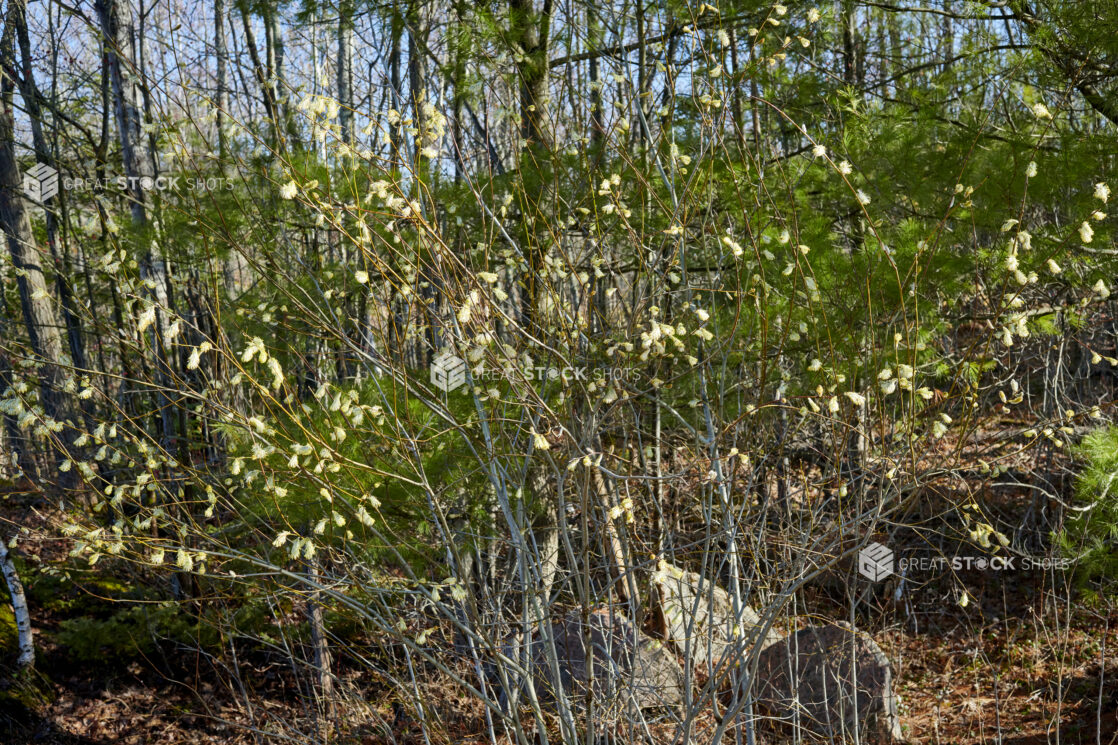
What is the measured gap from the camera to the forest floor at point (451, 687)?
4.98 metres

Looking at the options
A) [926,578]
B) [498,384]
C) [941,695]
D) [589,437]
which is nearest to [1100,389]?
[926,578]

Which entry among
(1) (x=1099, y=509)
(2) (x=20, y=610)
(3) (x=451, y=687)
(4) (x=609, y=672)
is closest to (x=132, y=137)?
(2) (x=20, y=610)

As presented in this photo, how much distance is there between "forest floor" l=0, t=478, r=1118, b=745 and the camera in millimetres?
4980

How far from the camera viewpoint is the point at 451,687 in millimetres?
4938

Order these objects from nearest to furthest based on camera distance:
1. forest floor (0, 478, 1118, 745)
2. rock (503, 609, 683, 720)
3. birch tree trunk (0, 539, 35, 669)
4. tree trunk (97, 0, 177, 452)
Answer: rock (503, 609, 683, 720), forest floor (0, 478, 1118, 745), birch tree trunk (0, 539, 35, 669), tree trunk (97, 0, 177, 452)

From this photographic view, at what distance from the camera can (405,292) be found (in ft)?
7.39

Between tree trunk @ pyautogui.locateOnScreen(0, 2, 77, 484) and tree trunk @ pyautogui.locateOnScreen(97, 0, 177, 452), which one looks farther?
tree trunk @ pyautogui.locateOnScreen(0, 2, 77, 484)

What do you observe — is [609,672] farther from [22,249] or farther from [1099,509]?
[22,249]

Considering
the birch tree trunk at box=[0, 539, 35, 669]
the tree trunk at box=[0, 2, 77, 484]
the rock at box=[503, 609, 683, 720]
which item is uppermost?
the tree trunk at box=[0, 2, 77, 484]

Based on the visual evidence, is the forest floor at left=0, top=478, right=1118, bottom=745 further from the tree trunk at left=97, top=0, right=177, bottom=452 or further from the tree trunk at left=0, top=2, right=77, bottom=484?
the tree trunk at left=97, top=0, right=177, bottom=452

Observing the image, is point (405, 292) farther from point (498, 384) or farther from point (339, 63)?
point (339, 63)

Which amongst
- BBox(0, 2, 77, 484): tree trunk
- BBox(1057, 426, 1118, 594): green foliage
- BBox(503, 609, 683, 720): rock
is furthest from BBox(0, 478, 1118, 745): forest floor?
BBox(503, 609, 683, 720): rock

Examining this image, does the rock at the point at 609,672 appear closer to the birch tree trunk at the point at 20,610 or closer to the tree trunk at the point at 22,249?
the birch tree trunk at the point at 20,610


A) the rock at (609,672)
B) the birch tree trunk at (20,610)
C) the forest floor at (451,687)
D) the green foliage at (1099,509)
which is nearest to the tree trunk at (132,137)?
the birch tree trunk at (20,610)
